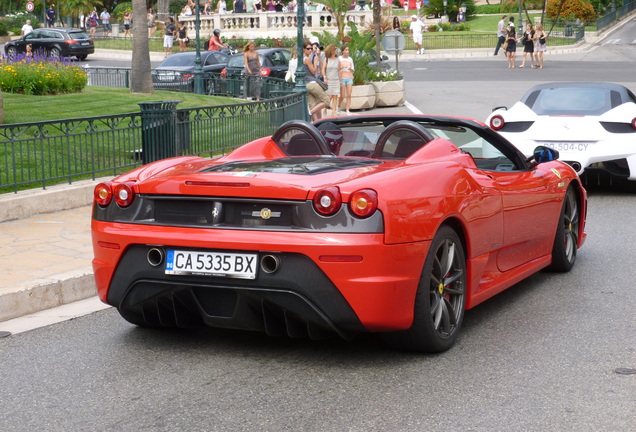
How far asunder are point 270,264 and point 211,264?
0.32m

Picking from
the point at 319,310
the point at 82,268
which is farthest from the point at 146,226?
the point at 82,268

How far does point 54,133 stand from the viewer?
1103 centimetres

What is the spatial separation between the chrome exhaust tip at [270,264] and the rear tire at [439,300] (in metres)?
0.77

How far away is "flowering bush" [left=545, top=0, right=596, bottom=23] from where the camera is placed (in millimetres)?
78062

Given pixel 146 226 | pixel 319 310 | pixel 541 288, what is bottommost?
pixel 541 288

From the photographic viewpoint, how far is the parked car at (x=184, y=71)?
30266 millimetres

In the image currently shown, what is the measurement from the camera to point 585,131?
1222 cm

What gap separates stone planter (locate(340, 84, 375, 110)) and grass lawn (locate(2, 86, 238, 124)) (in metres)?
4.22

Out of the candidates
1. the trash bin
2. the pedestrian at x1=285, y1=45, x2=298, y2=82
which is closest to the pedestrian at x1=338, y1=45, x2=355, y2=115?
the pedestrian at x1=285, y1=45, x2=298, y2=82

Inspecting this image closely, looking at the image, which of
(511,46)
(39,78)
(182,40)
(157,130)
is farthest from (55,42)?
(157,130)

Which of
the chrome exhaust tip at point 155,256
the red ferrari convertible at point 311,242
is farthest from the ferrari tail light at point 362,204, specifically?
the chrome exhaust tip at point 155,256

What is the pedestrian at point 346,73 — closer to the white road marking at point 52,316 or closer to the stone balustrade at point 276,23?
the white road marking at point 52,316

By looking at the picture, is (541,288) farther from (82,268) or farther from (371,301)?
(82,268)

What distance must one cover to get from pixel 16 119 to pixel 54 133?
5.83m
